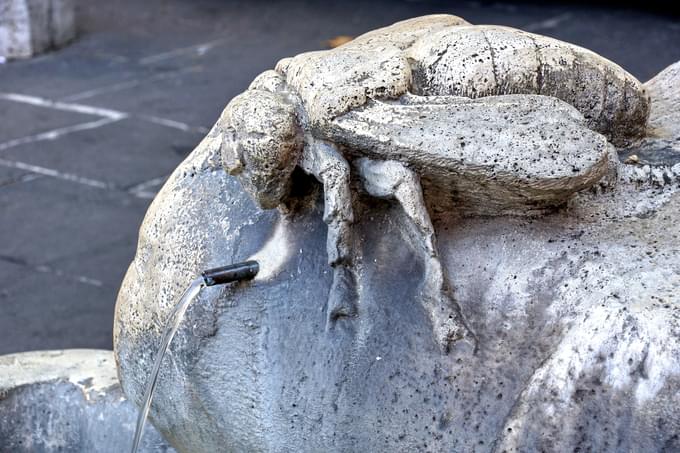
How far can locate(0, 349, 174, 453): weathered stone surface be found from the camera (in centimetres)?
221

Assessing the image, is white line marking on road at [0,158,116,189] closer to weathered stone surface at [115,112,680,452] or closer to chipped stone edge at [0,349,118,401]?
chipped stone edge at [0,349,118,401]

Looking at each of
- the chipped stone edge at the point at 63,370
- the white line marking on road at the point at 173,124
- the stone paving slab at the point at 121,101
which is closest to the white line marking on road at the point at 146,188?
the stone paving slab at the point at 121,101

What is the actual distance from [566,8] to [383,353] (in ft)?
16.7

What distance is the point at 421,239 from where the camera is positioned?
1532 millimetres

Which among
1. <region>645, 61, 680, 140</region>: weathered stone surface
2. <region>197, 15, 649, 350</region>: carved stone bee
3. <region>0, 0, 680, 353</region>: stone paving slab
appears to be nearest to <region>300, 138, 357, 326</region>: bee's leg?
<region>197, 15, 649, 350</region>: carved stone bee

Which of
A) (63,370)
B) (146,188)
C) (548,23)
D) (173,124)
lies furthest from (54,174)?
(548,23)

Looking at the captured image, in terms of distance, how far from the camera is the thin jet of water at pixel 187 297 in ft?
5.41

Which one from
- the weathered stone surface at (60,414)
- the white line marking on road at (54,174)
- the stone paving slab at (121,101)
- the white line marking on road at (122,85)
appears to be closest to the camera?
the weathered stone surface at (60,414)

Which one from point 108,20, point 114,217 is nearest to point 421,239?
point 114,217

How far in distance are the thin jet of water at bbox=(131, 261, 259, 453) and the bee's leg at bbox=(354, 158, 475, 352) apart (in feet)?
0.78

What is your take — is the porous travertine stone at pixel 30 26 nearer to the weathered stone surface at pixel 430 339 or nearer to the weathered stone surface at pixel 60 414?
the weathered stone surface at pixel 60 414

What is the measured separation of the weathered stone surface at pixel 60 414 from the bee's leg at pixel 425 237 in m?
0.88

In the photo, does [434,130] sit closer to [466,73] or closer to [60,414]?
[466,73]

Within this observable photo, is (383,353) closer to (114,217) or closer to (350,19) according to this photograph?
(114,217)
